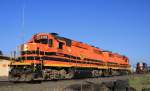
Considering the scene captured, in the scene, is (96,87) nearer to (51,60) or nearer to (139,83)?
(139,83)

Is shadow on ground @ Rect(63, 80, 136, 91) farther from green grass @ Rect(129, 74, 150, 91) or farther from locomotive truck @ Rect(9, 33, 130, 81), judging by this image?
locomotive truck @ Rect(9, 33, 130, 81)

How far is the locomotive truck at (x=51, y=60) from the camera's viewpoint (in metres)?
22.4

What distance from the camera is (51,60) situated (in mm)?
24281

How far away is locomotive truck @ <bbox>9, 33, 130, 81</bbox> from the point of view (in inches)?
880

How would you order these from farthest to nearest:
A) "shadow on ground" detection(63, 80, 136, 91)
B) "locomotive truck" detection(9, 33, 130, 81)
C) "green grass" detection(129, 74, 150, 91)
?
"locomotive truck" detection(9, 33, 130, 81) < "green grass" detection(129, 74, 150, 91) < "shadow on ground" detection(63, 80, 136, 91)

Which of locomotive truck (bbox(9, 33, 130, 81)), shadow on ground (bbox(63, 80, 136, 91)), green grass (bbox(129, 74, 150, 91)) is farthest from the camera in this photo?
locomotive truck (bbox(9, 33, 130, 81))

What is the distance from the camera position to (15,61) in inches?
923

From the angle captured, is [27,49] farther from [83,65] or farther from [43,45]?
[83,65]

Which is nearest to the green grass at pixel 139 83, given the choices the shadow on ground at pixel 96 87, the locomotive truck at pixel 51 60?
the shadow on ground at pixel 96 87

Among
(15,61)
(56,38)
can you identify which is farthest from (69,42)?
(15,61)

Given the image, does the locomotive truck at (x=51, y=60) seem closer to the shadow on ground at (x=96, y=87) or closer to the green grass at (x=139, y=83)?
the green grass at (x=139, y=83)

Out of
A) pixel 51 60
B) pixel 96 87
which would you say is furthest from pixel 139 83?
pixel 51 60

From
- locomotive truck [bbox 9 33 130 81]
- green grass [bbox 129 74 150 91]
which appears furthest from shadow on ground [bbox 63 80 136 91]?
locomotive truck [bbox 9 33 130 81]

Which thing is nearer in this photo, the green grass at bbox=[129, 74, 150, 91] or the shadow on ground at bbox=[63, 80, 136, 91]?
the shadow on ground at bbox=[63, 80, 136, 91]
